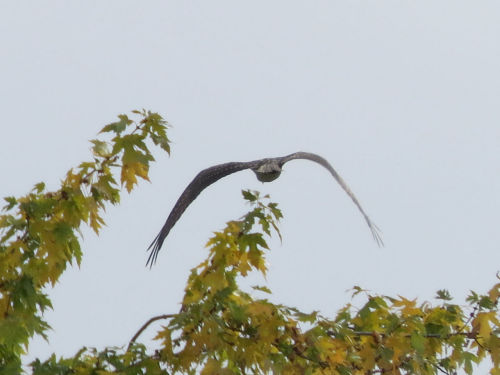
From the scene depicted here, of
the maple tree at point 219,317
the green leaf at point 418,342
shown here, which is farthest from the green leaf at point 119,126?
the green leaf at point 418,342

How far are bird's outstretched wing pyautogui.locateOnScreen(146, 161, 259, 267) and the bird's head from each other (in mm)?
73

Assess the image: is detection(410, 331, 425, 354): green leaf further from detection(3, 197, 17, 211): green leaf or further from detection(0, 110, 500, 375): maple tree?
detection(3, 197, 17, 211): green leaf

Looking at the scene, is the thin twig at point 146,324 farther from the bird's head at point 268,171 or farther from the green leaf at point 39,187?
the bird's head at point 268,171

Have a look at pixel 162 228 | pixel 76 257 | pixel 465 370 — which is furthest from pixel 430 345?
pixel 162 228

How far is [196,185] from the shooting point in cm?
889

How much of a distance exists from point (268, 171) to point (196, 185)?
640 millimetres

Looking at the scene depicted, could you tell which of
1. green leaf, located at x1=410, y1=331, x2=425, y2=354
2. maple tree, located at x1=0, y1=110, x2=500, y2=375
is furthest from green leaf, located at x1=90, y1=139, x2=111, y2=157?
green leaf, located at x1=410, y1=331, x2=425, y2=354

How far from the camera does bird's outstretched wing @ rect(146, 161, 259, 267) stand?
345 inches

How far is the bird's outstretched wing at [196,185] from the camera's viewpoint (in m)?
8.77

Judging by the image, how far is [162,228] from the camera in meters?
8.95

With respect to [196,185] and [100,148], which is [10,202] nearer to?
[100,148]

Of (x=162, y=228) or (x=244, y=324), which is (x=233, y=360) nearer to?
(x=244, y=324)

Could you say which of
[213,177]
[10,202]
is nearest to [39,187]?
[10,202]

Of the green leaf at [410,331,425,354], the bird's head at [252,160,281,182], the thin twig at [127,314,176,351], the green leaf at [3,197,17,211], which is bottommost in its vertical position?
the green leaf at [410,331,425,354]
